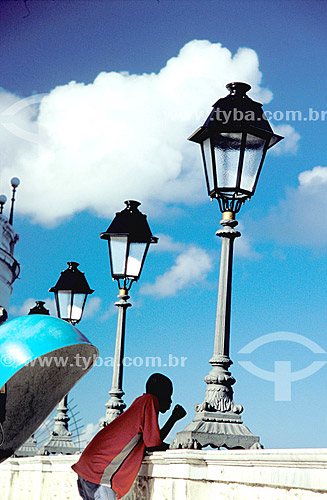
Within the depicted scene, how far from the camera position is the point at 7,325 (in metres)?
6.88

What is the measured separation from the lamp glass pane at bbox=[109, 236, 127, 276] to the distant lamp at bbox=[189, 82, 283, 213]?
342 cm

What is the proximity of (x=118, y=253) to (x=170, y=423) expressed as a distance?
3.75 meters

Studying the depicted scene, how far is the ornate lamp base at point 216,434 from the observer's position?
5703 mm

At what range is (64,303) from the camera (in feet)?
38.9

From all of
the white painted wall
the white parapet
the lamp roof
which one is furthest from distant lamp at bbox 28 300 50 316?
the white painted wall

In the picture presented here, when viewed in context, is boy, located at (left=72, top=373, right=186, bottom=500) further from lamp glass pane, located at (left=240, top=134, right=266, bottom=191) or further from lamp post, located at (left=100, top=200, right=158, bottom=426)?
lamp post, located at (left=100, top=200, right=158, bottom=426)

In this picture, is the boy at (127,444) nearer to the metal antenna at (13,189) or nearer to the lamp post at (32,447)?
the lamp post at (32,447)

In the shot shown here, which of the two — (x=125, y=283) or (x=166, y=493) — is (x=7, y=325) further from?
(x=125, y=283)

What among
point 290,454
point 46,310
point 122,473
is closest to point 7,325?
point 122,473

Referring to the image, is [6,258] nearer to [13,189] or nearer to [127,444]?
[13,189]

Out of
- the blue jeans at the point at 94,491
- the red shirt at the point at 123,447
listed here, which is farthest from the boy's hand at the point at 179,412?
the blue jeans at the point at 94,491

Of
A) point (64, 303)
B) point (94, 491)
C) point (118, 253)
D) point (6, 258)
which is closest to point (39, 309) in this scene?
point (64, 303)

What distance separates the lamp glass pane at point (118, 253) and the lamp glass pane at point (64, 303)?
2347 millimetres

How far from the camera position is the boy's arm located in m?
6.16
